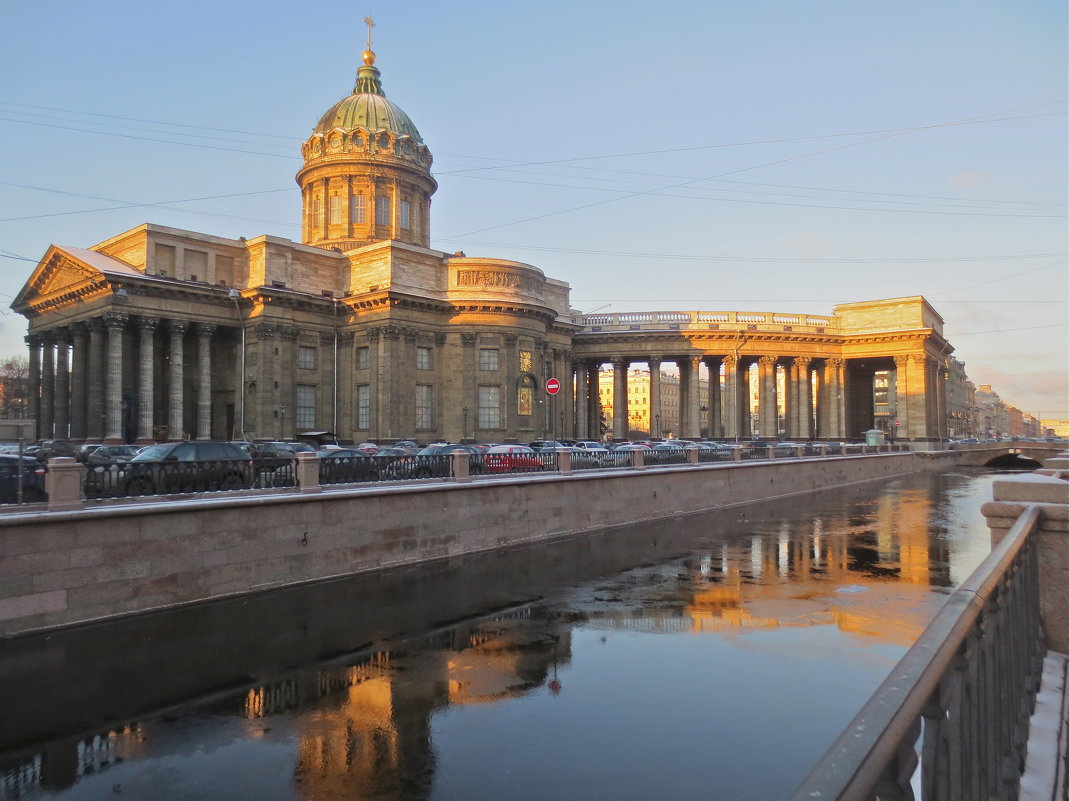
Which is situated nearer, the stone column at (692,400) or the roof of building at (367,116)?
the roof of building at (367,116)

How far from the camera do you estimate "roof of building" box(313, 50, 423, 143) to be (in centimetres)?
5981

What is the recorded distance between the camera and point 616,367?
74125mm

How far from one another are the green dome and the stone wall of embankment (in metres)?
43.0

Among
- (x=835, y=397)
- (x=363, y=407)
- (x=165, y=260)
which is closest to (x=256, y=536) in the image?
(x=363, y=407)

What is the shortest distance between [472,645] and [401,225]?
50639 millimetres

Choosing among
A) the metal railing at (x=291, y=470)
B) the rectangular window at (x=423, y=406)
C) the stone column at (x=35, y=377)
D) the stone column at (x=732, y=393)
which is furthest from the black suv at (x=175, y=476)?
the stone column at (x=732, y=393)

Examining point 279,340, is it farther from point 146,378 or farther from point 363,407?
point 146,378

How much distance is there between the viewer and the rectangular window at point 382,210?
58.2 metres

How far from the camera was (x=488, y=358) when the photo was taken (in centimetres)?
5194

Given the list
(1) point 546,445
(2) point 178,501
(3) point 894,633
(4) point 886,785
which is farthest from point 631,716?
(1) point 546,445

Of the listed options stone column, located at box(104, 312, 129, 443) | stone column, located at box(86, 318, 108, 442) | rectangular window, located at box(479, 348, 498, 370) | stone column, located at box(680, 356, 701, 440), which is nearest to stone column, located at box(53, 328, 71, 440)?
stone column, located at box(86, 318, 108, 442)

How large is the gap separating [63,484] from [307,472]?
5185 millimetres

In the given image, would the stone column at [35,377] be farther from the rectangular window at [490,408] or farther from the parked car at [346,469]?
the parked car at [346,469]

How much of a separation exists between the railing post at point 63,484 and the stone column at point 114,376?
32.2 meters
